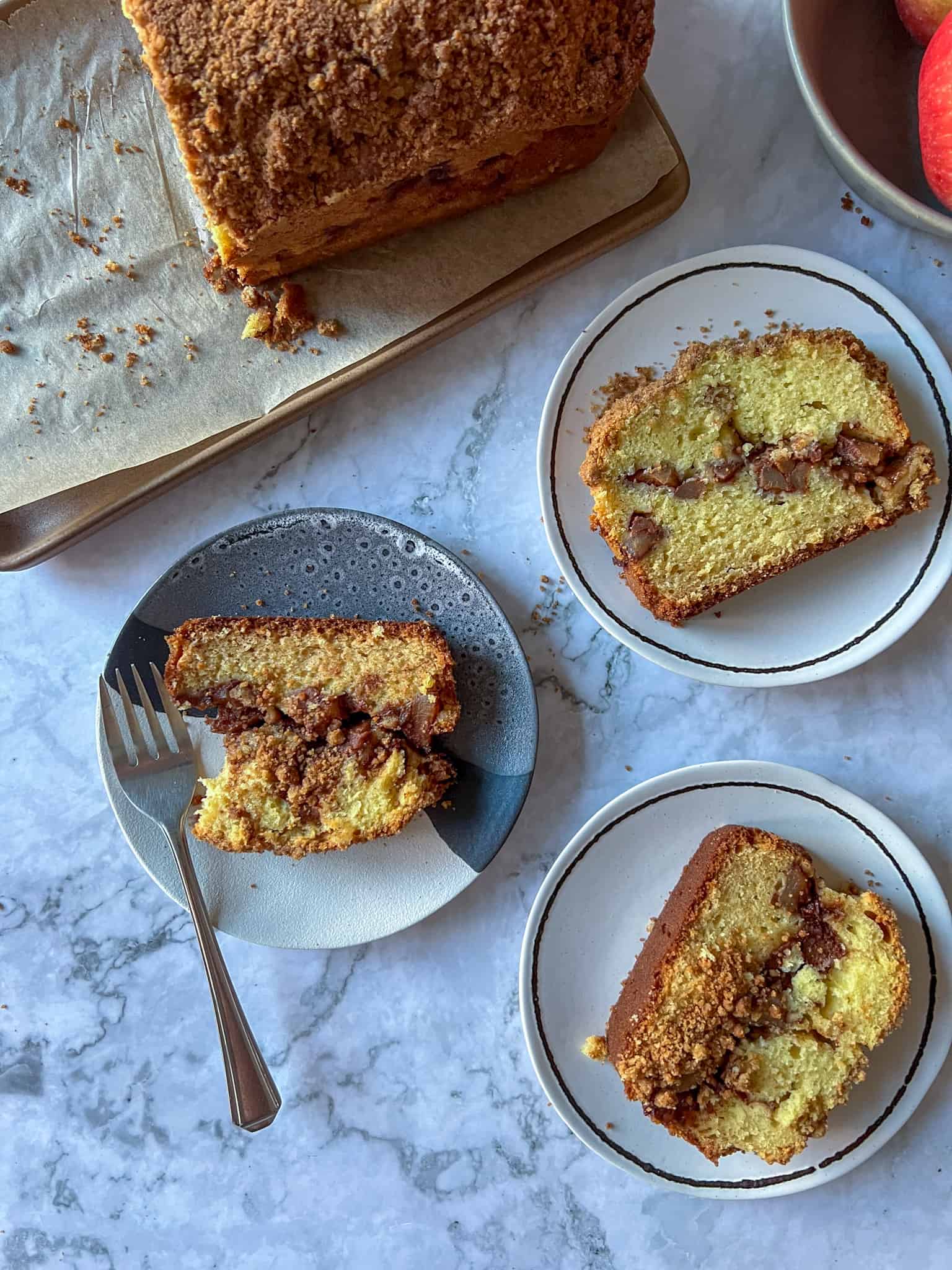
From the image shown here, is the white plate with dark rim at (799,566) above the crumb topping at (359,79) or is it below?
below

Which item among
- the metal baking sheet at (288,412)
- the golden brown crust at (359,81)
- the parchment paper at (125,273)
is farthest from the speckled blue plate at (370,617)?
the golden brown crust at (359,81)

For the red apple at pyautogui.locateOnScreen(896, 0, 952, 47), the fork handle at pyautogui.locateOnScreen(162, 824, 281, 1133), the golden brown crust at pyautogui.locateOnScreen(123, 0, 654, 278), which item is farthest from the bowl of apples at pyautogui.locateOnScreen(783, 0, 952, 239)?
the fork handle at pyautogui.locateOnScreen(162, 824, 281, 1133)

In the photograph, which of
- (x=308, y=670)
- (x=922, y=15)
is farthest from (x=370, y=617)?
(x=922, y=15)

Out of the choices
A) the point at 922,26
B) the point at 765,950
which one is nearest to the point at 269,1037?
the point at 765,950

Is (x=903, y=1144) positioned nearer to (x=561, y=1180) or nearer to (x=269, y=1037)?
(x=561, y=1180)

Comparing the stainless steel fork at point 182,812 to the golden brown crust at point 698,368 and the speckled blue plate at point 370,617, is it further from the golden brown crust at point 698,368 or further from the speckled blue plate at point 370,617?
the golden brown crust at point 698,368

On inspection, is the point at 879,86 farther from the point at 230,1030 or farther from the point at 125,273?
the point at 230,1030
